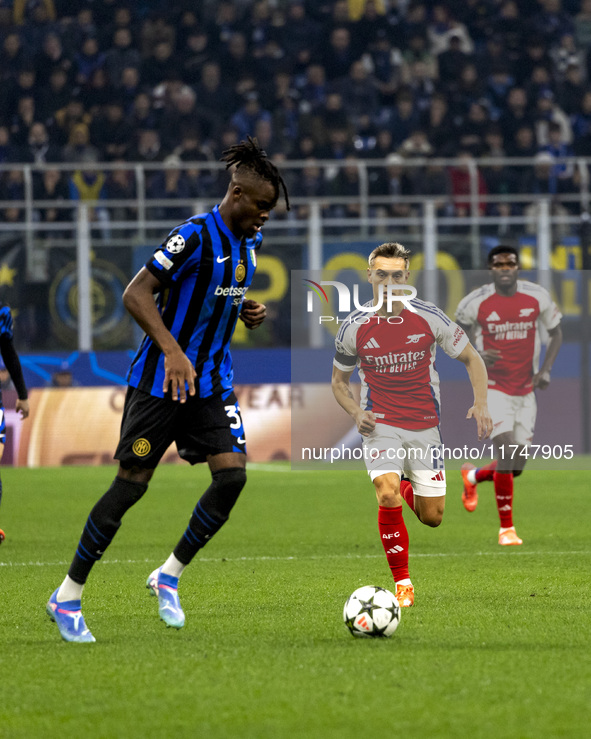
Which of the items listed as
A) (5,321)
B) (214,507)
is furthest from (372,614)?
(5,321)

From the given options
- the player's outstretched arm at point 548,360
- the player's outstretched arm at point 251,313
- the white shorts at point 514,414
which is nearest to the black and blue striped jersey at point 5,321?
the white shorts at point 514,414

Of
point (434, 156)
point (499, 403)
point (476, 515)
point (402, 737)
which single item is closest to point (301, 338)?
point (434, 156)

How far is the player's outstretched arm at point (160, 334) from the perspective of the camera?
16.3ft

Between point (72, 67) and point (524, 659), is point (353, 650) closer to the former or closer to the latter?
point (524, 659)

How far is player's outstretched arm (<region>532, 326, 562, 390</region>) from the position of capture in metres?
9.36

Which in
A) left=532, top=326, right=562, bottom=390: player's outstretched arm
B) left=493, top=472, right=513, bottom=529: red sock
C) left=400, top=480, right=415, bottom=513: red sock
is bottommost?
left=493, top=472, right=513, bottom=529: red sock

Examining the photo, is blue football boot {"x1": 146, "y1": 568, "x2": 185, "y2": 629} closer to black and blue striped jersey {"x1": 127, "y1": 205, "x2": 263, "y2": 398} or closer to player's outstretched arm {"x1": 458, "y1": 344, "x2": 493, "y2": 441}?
black and blue striped jersey {"x1": 127, "y1": 205, "x2": 263, "y2": 398}

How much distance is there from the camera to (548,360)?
948 cm

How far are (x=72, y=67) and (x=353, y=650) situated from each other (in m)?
16.7

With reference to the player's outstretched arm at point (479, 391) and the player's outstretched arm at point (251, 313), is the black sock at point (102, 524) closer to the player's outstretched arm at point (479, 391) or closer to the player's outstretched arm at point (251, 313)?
the player's outstretched arm at point (251, 313)

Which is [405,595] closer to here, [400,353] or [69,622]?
[400,353]

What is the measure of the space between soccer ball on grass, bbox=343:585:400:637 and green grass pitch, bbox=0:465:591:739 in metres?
0.08

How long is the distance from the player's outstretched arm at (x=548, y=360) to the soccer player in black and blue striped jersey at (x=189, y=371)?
444 cm

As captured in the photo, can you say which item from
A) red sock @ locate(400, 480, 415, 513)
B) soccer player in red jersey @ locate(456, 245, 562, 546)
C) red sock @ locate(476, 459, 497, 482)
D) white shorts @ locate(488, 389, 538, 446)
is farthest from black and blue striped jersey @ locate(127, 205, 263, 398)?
red sock @ locate(476, 459, 497, 482)
